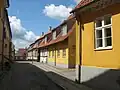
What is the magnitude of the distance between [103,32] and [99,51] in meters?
1.02

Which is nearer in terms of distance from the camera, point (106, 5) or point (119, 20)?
point (119, 20)

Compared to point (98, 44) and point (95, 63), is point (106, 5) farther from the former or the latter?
point (95, 63)

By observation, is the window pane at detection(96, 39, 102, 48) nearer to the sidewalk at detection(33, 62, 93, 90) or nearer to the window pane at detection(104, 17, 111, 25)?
the window pane at detection(104, 17, 111, 25)

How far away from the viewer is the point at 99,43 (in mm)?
14078

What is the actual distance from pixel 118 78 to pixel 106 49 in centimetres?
188

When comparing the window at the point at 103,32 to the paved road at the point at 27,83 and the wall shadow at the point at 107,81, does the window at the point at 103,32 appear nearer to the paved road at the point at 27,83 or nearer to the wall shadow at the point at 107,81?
the wall shadow at the point at 107,81

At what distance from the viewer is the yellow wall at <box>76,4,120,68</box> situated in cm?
1218

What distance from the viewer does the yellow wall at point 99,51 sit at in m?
12.2

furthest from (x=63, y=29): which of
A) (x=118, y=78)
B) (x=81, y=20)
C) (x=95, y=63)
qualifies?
(x=118, y=78)

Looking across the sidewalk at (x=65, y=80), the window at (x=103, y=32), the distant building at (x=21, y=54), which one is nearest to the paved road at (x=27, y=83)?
the sidewalk at (x=65, y=80)

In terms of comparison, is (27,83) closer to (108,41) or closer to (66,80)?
(66,80)

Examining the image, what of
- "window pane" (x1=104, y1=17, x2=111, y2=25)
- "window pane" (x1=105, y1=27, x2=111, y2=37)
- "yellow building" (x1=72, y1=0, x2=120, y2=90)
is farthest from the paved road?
"window pane" (x1=104, y1=17, x2=111, y2=25)

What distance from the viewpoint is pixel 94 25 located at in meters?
14.4

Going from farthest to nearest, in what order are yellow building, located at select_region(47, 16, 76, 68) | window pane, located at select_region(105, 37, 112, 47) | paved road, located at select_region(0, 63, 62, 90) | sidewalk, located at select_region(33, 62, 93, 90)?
1. yellow building, located at select_region(47, 16, 76, 68)
2. sidewalk, located at select_region(33, 62, 93, 90)
3. paved road, located at select_region(0, 63, 62, 90)
4. window pane, located at select_region(105, 37, 112, 47)
